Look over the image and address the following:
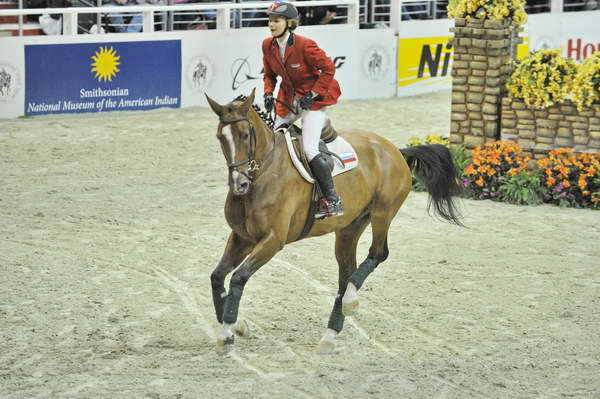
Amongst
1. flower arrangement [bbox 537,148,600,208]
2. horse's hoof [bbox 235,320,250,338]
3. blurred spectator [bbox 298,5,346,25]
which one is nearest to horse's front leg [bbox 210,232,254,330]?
horse's hoof [bbox 235,320,250,338]

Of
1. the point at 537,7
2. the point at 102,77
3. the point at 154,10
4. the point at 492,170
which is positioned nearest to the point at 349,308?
the point at 492,170

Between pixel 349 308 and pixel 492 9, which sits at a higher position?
pixel 492 9

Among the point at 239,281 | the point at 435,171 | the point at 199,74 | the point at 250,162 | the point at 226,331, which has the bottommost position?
the point at 226,331

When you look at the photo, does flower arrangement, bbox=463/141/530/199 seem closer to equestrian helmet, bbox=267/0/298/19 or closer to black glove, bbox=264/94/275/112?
black glove, bbox=264/94/275/112

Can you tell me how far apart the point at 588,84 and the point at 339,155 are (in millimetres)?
6327

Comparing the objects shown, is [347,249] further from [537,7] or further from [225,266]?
[537,7]

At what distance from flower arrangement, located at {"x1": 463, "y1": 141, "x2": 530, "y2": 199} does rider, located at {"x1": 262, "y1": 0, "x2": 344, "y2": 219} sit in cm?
581

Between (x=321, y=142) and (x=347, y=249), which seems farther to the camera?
(x=347, y=249)

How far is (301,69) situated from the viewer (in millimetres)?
7770

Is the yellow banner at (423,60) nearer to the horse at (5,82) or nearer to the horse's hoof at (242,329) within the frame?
the horse at (5,82)

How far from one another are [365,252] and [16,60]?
28.3 ft

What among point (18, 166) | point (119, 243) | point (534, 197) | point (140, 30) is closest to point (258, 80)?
point (140, 30)

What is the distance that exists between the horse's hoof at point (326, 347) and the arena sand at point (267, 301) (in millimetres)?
75

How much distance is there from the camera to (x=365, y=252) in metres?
10.6
